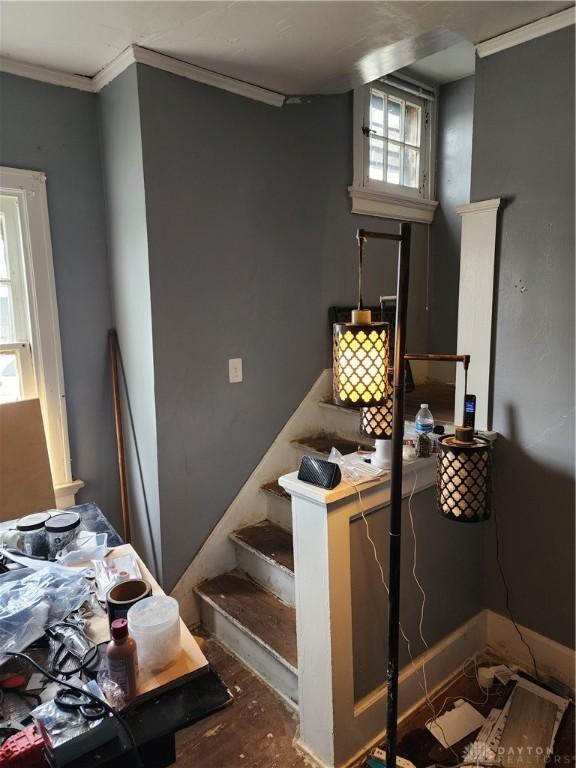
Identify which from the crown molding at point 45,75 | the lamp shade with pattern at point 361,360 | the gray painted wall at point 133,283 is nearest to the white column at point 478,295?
the lamp shade with pattern at point 361,360

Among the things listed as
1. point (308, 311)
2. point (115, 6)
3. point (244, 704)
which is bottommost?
point (244, 704)

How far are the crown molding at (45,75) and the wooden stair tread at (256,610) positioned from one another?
7.41 ft

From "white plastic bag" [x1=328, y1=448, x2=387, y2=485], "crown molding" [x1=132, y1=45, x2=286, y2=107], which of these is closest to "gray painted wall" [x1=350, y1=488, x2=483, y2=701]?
"white plastic bag" [x1=328, y1=448, x2=387, y2=485]

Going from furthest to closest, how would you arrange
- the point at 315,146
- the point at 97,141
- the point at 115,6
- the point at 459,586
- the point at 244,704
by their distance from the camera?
the point at 315,146 < the point at 97,141 < the point at 459,586 < the point at 244,704 < the point at 115,6

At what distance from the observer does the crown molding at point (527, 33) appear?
1647 millimetres

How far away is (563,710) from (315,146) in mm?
2583

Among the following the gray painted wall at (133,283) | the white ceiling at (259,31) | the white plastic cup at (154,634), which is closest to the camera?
the white plastic cup at (154,634)

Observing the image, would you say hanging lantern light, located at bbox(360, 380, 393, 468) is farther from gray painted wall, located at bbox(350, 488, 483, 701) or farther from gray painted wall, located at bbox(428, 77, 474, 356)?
gray painted wall, located at bbox(428, 77, 474, 356)

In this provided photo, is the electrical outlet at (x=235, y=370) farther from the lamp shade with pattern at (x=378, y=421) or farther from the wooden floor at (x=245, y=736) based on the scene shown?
the wooden floor at (x=245, y=736)

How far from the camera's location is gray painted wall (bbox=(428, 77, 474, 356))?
294 cm

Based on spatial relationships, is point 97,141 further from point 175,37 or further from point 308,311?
point 308,311

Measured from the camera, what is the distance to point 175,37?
5.70 feet

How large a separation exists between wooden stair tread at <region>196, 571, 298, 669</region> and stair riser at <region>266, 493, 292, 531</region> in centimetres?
31

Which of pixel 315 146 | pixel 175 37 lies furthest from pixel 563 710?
pixel 175 37
